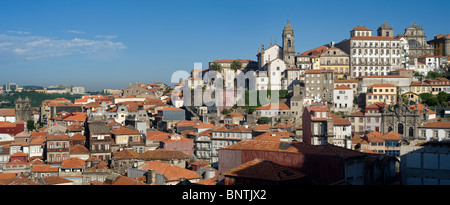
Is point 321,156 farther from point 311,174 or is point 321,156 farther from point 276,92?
point 276,92

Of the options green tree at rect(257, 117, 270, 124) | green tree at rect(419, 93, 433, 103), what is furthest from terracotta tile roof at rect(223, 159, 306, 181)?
green tree at rect(419, 93, 433, 103)

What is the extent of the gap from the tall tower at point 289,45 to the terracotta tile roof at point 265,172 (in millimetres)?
59504

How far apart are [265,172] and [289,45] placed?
6246cm

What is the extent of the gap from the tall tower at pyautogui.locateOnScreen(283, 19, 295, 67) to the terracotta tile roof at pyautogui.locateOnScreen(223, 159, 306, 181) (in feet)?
195

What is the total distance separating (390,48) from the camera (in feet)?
257

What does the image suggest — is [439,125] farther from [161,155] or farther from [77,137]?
[77,137]

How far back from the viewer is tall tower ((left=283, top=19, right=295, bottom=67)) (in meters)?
77.4

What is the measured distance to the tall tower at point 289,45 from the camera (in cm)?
7738

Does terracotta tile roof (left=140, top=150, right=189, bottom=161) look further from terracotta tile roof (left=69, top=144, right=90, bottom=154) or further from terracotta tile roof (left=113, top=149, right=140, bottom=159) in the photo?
terracotta tile roof (left=69, top=144, right=90, bottom=154)

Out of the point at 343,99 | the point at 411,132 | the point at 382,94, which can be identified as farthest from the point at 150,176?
the point at 382,94

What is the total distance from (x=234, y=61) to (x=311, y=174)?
65616 millimetres

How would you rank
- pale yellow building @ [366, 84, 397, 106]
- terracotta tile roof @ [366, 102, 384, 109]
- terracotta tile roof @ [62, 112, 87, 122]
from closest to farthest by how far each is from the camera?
terracotta tile roof @ [366, 102, 384, 109] → terracotta tile roof @ [62, 112, 87, 122] → pale yellow building @ [366, 84, 397, 106]
